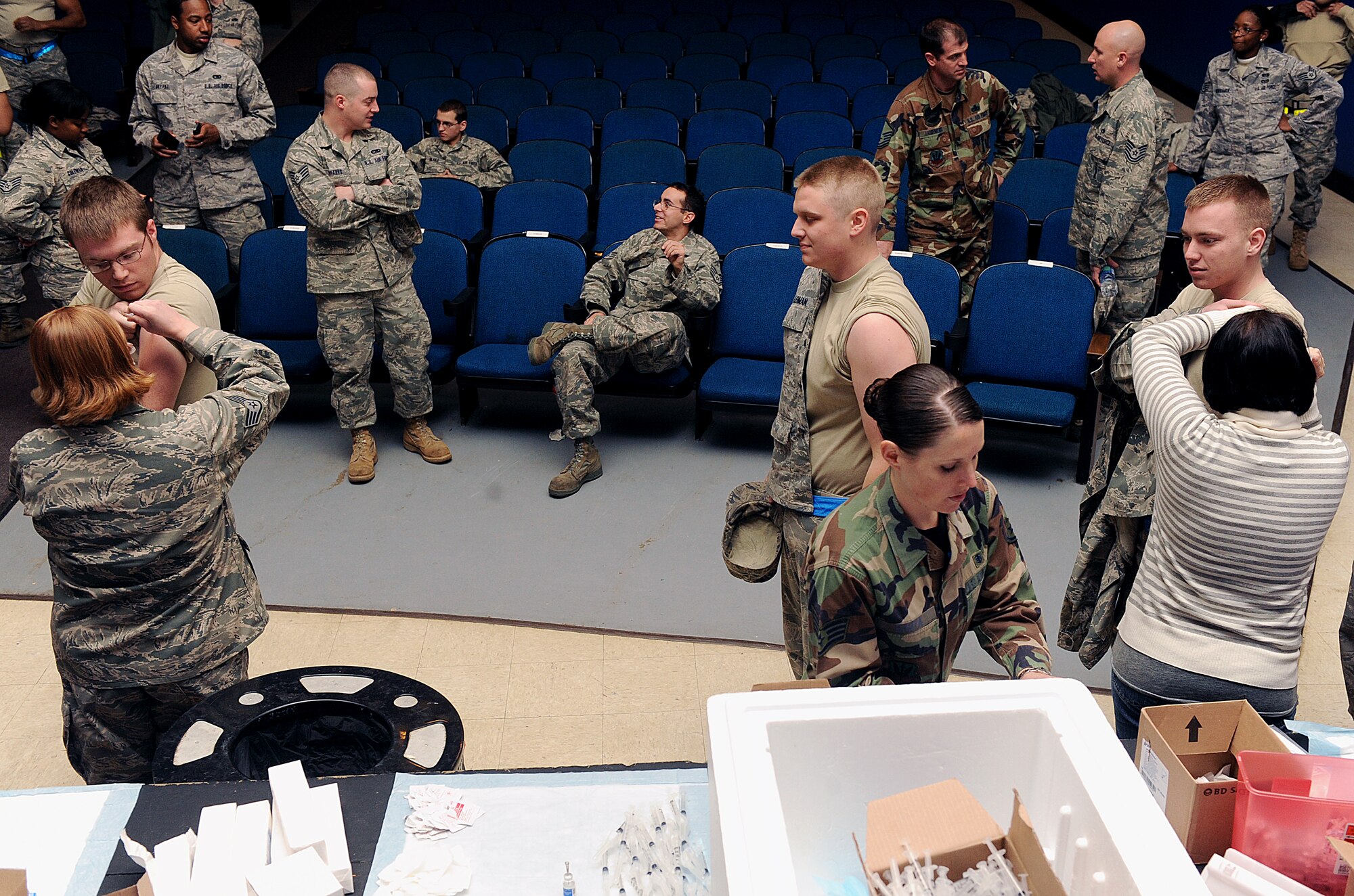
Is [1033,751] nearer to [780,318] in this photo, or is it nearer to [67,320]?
[67,320]

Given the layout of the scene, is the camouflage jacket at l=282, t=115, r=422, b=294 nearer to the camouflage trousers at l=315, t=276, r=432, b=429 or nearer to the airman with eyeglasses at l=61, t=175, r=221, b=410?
the camouflage trousers at l=315, t=276, r=432, b=429

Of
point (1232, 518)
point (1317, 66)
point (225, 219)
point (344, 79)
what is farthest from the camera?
point (1317, 66)

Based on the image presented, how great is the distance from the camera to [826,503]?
2270mm

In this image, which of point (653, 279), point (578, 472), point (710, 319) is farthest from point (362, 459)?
point (710, 319)

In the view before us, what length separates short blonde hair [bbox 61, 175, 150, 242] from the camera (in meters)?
2.41

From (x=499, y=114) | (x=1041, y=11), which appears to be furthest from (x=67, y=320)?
(x=1041, y=11)

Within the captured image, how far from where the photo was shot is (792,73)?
7.32 metres

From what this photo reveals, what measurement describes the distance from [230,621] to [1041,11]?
1161cm

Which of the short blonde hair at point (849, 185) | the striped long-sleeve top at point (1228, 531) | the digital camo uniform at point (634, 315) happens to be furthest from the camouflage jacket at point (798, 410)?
the digital camo uniform at point (634, 315)

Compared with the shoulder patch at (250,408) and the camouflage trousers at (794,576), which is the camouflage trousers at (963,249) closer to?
the camouflage trousers at (794,576)

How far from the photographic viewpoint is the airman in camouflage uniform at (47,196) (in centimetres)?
457

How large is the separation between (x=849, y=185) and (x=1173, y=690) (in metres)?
1.16

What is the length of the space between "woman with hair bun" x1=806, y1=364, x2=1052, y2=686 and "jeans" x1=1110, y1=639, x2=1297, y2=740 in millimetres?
296

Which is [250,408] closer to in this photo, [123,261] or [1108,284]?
[123,261]
